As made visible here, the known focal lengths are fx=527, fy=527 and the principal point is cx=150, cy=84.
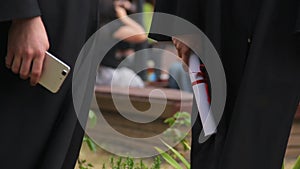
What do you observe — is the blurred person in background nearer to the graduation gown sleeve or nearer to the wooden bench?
the wooden bench

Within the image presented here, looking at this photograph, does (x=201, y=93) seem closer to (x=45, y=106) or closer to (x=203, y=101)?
(x=203, y=101)

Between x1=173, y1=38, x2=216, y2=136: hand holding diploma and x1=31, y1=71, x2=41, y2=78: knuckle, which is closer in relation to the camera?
x1=31, y1=71, x2=41, y2=78: knuckle

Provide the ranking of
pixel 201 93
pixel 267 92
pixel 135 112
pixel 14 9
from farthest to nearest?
pixel 135 112
pixel 201 93
pixel 267 92
pixel 14 9

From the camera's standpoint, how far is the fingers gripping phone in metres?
1.26

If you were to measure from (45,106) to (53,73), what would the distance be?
130mm

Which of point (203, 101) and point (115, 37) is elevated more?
point (203, 101)

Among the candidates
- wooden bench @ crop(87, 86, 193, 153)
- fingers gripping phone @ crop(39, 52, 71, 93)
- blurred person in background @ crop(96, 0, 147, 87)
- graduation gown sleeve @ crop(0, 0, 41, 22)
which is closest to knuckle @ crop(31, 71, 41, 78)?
fingers gripping phone @ crop(39, 52, 71, 93)

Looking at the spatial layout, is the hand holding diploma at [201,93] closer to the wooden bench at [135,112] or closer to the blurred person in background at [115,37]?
the wooden bench at [135,112]

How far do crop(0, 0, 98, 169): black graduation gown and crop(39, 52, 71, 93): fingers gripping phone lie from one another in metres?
0.07

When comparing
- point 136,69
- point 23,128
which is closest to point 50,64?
point 23,128

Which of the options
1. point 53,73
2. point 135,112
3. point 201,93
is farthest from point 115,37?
point 53,73

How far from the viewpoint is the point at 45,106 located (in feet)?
4.47

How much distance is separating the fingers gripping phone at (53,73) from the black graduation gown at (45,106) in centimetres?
7

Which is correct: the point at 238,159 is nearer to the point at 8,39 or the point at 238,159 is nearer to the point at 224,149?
the point at 224,149
